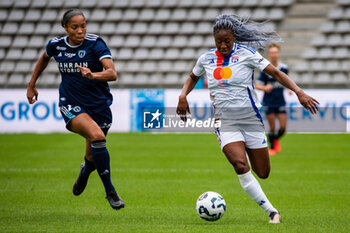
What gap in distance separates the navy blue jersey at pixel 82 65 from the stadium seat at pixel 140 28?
1826 cm

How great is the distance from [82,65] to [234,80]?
177 cm

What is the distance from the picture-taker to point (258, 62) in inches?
243

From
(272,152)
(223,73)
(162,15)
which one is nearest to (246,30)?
(223,73)

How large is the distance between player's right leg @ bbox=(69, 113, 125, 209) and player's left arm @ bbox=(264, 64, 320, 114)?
78.2 inches

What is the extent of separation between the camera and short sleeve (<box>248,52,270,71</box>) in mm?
6148

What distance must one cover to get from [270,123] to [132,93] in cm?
552

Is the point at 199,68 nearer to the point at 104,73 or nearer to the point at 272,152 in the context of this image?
the point at 104,73

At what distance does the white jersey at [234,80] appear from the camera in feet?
20.4

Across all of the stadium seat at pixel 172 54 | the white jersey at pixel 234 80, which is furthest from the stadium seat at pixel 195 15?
the white jersey at pixel 234 80

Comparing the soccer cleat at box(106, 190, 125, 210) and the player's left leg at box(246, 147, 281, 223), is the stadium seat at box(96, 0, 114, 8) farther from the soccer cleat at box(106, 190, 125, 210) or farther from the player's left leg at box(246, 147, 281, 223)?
the player's left leg at box(246, 147, 281, 223)

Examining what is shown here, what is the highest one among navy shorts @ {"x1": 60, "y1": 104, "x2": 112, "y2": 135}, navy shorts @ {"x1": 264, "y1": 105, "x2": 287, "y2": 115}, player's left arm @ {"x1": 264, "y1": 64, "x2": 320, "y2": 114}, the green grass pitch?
player's left arm @ {"x1": 264, "y1": 64, "x2": 320, "y2": 114}

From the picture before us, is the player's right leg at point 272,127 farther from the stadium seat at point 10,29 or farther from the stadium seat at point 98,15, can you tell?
the stadium seat at point 10,29

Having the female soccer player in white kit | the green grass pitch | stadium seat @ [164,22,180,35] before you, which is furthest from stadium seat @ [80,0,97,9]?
the female soccer player in white kit

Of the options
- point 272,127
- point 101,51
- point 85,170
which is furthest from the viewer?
point 272,127
